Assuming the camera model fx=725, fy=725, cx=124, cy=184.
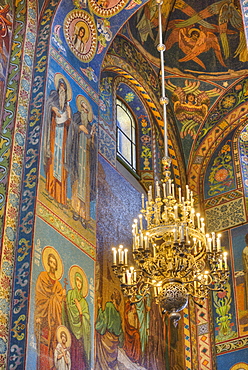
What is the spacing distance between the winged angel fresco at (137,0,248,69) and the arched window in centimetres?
147

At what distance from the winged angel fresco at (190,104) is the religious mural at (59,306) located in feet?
18.8

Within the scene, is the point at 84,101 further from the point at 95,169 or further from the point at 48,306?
the point at 48,306

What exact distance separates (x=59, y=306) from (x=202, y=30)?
7401 millimetres

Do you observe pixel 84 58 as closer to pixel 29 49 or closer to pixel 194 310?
pixel 29 49

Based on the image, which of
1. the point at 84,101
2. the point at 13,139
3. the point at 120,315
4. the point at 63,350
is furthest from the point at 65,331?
the point at 84,101

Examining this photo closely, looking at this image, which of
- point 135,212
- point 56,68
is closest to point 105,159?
point 135,212

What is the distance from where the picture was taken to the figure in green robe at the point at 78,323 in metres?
9.05

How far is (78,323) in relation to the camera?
30.5 ft

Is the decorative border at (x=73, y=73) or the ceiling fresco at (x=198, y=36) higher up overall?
the ceiling fresco at (x=198, y=36)

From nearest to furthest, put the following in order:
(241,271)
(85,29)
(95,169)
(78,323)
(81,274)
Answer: (78,323)
(81,274)
(95,169)
(85,29)
(241,271)

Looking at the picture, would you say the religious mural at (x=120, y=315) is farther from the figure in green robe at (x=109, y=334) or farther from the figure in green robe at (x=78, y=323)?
the figure in green robe at (x=78, y=323)

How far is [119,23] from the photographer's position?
475 inches

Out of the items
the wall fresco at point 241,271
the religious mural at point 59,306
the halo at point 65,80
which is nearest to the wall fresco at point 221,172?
the wall fresco at point 241,271

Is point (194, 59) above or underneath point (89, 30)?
above
